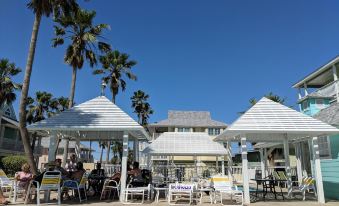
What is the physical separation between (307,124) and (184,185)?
524cm

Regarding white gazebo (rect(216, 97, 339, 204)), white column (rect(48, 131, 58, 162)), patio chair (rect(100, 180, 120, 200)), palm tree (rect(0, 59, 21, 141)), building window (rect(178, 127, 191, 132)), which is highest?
palm tree (rect(0, 59, 21, 141))

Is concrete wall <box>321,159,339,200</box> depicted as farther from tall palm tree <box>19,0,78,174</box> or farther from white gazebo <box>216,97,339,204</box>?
tall palm tree <box>19,0,78,174</box>

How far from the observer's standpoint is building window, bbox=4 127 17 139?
Result: 112ft

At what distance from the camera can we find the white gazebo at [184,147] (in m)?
18.7

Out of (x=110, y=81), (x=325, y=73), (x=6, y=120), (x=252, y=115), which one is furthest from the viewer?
(x=6, y=120)

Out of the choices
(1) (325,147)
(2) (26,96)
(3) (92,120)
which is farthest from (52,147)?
(1) (325,147)

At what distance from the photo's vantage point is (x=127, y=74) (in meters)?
29.1

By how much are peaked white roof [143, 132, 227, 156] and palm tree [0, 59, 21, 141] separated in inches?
702

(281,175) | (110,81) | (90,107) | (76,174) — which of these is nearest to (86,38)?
(110,81)

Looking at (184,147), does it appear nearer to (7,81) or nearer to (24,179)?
(24,179)

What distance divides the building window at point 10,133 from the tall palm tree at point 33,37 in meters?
22.6

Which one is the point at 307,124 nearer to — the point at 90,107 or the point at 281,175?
the point at 281,175

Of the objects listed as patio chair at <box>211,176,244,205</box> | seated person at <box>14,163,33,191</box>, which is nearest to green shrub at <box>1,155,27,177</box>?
seated person at <box>14,163,33,191</box>

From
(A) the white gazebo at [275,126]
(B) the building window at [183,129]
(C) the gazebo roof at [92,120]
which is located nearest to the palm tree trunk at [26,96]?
(C) the gazebo roof at [92,120]
